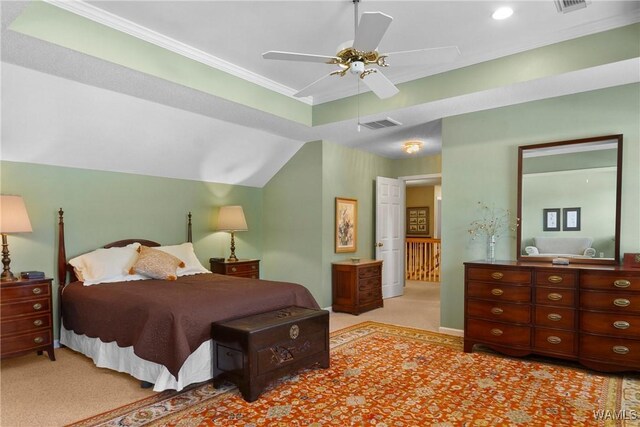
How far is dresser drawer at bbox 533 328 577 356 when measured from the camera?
3.40 meters

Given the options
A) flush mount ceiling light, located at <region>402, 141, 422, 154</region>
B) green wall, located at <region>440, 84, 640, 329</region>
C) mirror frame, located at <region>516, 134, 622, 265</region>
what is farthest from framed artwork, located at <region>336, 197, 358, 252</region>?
mirror frame, located at <region>516, 134, 622, 265</region>

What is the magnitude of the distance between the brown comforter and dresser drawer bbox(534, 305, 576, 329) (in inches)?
82.4

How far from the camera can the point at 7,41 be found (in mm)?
2820

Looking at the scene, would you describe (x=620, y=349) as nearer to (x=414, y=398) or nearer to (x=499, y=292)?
(x=499, y=292)

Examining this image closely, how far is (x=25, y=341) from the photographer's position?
3.55 meters

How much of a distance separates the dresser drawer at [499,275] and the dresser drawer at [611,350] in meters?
0.64

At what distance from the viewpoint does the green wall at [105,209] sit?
4062 mm

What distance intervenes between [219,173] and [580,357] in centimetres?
484

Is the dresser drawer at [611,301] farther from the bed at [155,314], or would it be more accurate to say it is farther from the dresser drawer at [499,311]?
the bed at [155,314]

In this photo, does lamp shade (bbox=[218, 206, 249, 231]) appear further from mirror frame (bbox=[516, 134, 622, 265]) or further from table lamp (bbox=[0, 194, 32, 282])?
mirror frame (bbox=[516, 134, 622, 265])

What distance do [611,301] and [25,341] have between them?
16.8 feet

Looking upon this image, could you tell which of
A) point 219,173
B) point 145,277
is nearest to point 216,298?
point 145,277

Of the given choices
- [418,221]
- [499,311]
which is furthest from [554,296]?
[418,221]

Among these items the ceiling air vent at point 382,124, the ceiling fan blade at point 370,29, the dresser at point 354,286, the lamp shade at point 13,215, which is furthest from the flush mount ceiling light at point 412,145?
the lamp shade at point 13,215
